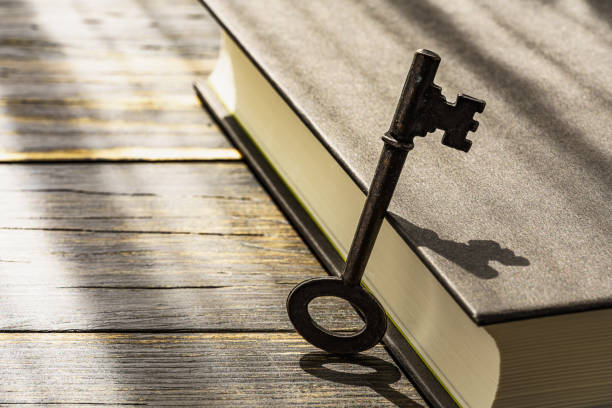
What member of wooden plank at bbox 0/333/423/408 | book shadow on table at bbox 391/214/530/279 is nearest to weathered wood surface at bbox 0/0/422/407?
wooden plank at bbox 0/333/423/408

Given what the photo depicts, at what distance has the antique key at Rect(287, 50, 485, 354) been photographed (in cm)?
70

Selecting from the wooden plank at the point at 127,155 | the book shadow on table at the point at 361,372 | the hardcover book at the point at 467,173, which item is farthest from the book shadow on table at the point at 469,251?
the wooden plank at the point at 127,155

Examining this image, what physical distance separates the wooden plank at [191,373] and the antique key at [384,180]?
0.12ft

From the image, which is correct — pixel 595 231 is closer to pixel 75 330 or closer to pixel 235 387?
pixel 235 387

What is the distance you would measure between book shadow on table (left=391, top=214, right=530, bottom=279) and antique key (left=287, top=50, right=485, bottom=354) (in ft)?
0.14

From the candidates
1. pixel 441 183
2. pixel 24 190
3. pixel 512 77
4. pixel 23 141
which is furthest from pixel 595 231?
pixel 23 141

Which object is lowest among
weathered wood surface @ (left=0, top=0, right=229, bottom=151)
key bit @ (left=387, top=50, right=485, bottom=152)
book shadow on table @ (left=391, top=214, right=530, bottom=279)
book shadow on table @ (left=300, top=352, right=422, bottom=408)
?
weathered wood surface @ (left=0, top=0, right=229, bottom=151)

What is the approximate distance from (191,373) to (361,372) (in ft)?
0.64

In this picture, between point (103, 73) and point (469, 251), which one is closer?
point (469, 251)

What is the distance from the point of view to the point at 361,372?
86 cm

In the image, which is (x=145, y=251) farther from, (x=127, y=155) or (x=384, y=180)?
(x=384, y=180)

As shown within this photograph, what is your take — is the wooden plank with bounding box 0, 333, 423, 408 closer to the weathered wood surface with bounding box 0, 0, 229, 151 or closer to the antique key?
the antique key

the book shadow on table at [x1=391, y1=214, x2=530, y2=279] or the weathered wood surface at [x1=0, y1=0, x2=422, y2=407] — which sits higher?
the book shadow on table at [x1=391, y1=214, x2=530, y2=279]

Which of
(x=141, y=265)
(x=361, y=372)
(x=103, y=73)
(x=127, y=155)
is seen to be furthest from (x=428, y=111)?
(x=103, y=73)
